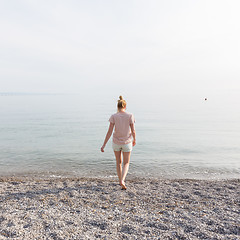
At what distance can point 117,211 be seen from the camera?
5141 mm

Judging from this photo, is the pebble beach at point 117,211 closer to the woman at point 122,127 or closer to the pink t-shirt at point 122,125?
the woman at point 122,127

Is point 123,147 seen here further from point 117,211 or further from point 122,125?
point 117,211

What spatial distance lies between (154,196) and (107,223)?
88.8 inches

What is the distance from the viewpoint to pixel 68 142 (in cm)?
1680

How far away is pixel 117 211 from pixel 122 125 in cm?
248

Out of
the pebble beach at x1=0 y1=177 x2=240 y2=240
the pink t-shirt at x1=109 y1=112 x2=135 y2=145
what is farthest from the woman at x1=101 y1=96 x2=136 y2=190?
the pebble beach at x1=0 y1=177 x2=240 y2=240

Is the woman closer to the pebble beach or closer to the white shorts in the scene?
the white shorts

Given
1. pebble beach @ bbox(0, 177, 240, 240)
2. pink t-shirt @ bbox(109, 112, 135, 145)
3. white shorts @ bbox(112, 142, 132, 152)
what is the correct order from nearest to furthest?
pebble beach @ bbox(0, 177, 240, 240), pink t-shirt @ bbox(109, 112, 135, 145), white shorts @ bbox(112, 142, 132, 152)

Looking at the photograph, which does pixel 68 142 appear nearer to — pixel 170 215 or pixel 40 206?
pixel 40 206

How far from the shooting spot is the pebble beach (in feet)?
13.4

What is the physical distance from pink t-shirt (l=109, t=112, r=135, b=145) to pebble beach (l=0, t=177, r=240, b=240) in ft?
5.70

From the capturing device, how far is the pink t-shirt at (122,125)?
6324mm

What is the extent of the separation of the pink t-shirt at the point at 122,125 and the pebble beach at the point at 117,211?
174cm

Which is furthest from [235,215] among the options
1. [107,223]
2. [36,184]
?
[36,184]
